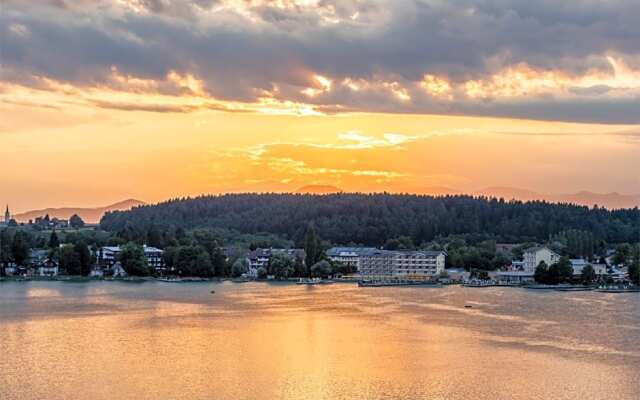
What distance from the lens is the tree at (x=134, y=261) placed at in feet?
101

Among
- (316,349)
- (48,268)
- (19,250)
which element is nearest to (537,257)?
(48,268)

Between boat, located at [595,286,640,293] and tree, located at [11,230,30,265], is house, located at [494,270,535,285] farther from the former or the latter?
tree, located at [11,230,30,265]

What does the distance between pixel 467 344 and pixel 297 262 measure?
1890cm

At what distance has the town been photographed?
30.0m

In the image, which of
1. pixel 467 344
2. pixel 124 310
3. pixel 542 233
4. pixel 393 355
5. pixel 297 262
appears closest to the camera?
pixel 393 355

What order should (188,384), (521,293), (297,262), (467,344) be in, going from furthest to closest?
(297,262)
(521,293)
(467,344)
(188,384)

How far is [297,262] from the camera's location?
31.5 metres

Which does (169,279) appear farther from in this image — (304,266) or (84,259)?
(304,266)

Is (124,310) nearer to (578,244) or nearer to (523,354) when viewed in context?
(523,354)

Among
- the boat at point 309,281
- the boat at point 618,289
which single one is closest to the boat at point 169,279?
the boat at point 309,281

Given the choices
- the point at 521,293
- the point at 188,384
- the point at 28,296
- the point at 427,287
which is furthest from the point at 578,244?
the point at 188,384

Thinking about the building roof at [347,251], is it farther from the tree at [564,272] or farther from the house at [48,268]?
the house at [48,268]

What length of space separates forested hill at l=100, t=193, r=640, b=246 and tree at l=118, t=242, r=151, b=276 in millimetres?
7325

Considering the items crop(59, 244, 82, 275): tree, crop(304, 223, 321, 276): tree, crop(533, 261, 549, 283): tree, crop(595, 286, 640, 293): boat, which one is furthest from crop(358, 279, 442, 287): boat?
crop(59, 244, 82, 275): tree
